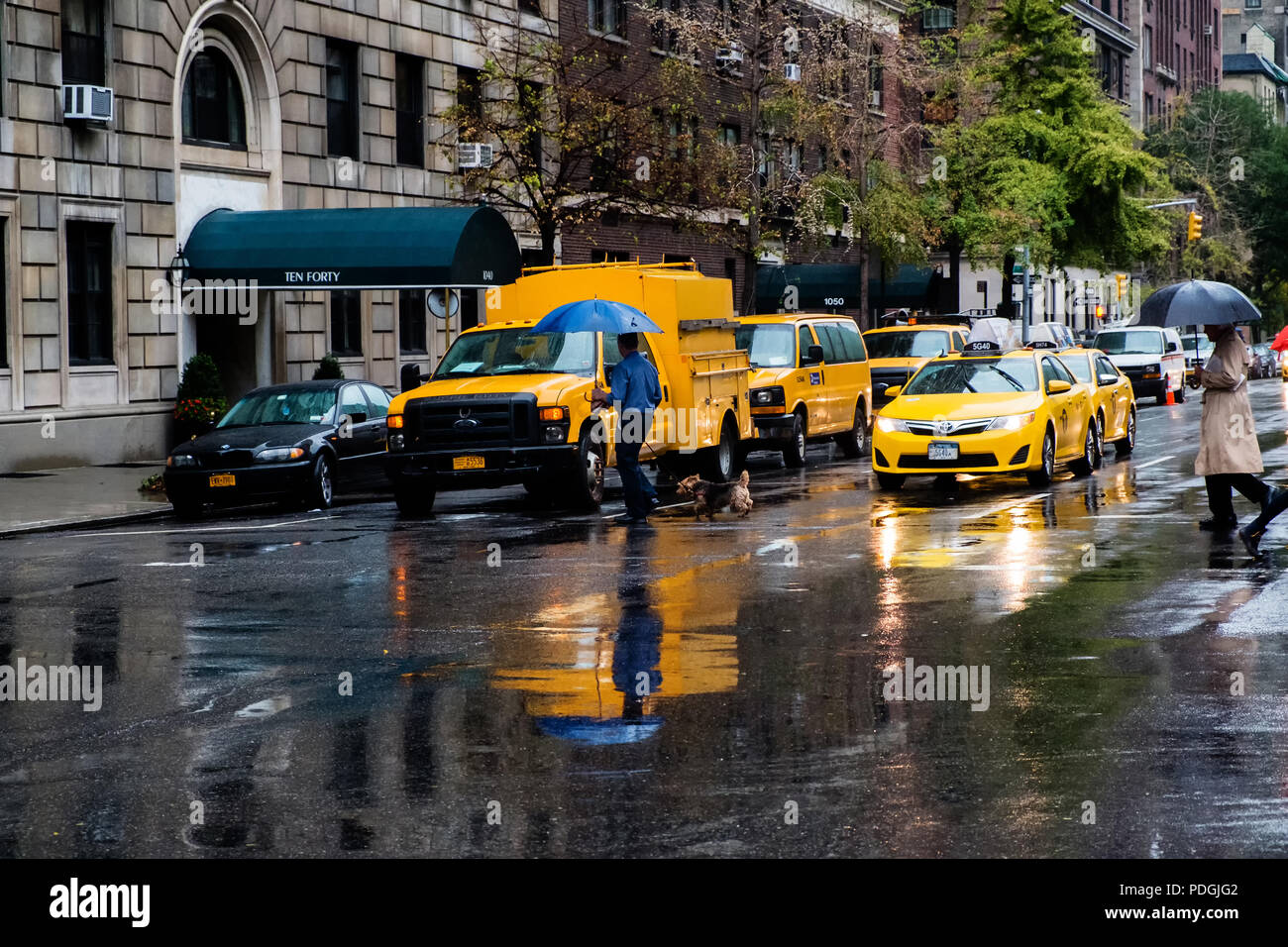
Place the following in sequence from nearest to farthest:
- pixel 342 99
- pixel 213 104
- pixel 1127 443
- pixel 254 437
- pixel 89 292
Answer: pixel 254 437 < pixel 1127 443 < pixel 89 292 < pixel 213 104 < pixel 342 99

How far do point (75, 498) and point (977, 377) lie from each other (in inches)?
431

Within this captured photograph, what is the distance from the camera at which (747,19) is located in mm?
40531

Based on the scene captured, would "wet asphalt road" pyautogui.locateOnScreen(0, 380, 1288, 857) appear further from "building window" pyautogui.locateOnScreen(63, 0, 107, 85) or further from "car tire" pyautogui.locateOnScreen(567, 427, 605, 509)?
"building window" pyautogui.locateOnScreen(63, 0, 107, 85)

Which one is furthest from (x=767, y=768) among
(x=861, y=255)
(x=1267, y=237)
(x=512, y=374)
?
(x=1267, y=237)

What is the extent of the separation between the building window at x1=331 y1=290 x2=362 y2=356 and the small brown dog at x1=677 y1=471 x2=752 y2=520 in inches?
510

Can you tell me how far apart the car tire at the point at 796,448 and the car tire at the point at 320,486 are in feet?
26.0

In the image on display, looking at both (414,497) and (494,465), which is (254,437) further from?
(494,465)

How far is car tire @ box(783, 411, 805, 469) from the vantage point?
89.9 ft

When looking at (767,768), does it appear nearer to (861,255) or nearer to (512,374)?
(512,374)

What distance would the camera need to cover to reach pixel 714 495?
70.6ft

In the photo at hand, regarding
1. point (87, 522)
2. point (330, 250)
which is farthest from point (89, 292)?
point (87, 522)

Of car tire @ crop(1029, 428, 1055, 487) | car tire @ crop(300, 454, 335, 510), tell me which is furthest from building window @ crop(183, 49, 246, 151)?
car tire @ crop(1029, 428, 1055, 487)

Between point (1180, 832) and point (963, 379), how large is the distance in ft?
53.0

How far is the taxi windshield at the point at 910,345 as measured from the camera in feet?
117
